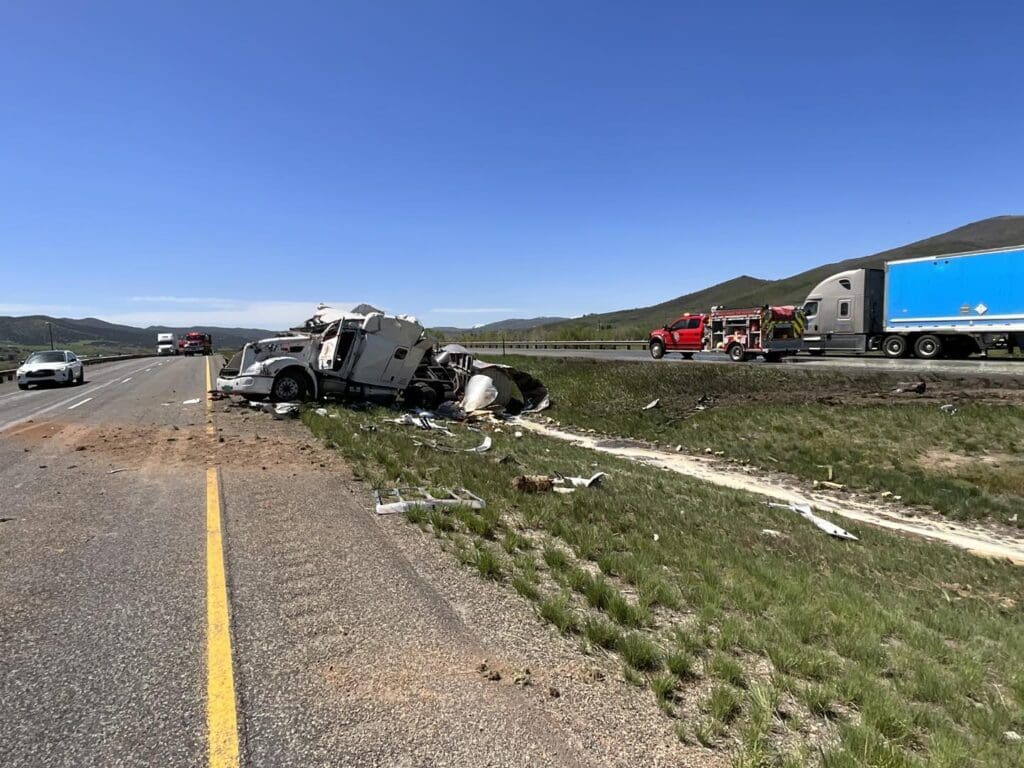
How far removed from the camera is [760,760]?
282cm

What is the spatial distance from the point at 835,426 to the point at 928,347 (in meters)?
10.6

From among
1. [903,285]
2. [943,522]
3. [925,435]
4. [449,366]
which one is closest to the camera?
[943,522]

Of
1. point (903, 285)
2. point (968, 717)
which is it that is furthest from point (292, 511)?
point (903, 285)

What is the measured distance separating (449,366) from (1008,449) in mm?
15955

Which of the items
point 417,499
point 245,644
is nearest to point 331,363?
point 417,499

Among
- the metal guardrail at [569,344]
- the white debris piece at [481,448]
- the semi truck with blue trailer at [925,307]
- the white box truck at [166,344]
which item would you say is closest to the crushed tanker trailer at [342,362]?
the white debris piece at [481,448]

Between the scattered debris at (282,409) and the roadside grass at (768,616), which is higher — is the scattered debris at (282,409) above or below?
above

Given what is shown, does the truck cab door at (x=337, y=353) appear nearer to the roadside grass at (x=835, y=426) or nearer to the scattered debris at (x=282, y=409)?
the scattered debris at (x=282, y=409)

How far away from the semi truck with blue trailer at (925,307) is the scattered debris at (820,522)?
659 inches

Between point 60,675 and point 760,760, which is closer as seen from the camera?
point 760,760

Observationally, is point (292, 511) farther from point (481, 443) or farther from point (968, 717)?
point (481, 443)

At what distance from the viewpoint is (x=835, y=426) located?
17141 mm

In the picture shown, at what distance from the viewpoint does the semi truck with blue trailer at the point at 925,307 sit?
21656mm

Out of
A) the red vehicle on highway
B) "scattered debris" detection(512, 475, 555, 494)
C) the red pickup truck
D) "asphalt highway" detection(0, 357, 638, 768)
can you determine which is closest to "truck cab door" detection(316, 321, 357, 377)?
"asphalt highway" detection(0, 357, 638, 768)
